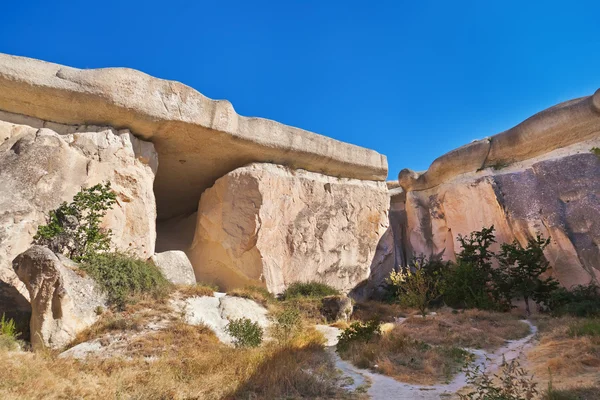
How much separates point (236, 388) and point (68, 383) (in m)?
1.36

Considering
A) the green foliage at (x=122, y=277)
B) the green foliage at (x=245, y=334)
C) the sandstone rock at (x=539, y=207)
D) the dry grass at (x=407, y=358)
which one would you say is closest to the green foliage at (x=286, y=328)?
the green foliage at (x=245, y=334)

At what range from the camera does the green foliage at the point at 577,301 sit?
7.98 m

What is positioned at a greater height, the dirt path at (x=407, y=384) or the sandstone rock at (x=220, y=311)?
the sandstone rock at (x=220, y=311)

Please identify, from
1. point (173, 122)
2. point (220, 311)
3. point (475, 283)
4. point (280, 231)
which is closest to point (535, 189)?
point (475, 283)

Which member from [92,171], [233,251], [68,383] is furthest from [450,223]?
[68,383]

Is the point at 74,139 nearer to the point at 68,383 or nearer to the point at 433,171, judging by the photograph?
the point at 68,383

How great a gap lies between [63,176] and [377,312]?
677 centimetres

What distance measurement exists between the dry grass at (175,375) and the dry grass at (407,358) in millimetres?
463

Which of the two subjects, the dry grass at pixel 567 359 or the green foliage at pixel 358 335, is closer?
the dry grass at pixel 567 359

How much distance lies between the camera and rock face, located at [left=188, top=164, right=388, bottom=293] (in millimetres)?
9477

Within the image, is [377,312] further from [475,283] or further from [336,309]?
[475,283]

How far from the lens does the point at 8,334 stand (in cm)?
511

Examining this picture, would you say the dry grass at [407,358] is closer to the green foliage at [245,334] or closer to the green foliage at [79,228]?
the green foliage at [245,334]

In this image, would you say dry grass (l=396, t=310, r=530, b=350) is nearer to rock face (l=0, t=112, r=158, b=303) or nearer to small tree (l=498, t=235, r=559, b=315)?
small tree (l=498, t=235, r=559, b=315)
